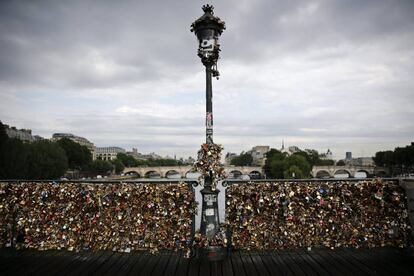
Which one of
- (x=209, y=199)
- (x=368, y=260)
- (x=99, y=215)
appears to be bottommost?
(x=368, y=260)

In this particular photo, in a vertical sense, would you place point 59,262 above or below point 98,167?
above

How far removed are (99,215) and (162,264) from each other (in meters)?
1.80

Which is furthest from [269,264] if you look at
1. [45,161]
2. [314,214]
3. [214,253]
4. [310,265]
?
[45,161]

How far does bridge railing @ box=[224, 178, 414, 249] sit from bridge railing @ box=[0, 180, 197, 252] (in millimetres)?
1077

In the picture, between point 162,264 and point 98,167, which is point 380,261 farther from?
point 98,167

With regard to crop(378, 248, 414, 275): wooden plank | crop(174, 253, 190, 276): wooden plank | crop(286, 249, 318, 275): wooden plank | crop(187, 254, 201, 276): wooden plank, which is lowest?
crop(174, 253, 190, 276): wooden plank

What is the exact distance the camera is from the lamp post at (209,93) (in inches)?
202

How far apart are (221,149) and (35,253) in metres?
4.45

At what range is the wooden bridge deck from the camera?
4.52 m

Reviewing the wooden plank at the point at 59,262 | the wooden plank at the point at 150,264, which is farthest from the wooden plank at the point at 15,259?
the wooden plank at the point at 150,264

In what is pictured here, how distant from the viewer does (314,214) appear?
18.3 feet

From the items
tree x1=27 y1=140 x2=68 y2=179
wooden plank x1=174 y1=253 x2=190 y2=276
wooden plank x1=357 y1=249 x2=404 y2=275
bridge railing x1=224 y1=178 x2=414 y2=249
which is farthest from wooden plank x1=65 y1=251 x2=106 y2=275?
tree x1=27 y1=140 x2=68 y2=179

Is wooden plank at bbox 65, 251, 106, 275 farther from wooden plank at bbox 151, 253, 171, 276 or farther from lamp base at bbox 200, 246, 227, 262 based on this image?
lamp base at bbox 200, 246, 227, 262

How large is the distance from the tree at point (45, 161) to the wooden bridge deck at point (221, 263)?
3247 cm
